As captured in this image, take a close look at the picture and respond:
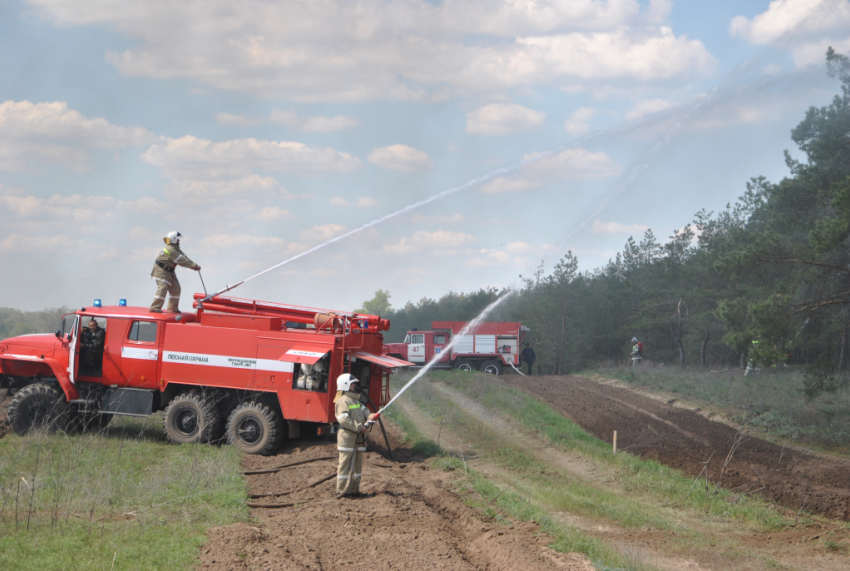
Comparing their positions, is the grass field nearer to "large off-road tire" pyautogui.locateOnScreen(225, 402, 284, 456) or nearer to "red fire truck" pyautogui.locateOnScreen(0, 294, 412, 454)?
"red fire truck" pyautogui.locateOnScreen(0, 294, 412, 454)

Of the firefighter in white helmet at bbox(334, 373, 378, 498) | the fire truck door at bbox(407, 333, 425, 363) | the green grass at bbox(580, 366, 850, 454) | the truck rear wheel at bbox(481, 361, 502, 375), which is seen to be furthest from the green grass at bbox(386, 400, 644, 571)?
the truck rear wheel at bbox(481, 361, 502, 375)

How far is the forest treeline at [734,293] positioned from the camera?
18047 millimetres

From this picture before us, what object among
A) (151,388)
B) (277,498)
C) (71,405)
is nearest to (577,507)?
(277,498)

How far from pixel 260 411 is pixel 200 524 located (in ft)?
16.2

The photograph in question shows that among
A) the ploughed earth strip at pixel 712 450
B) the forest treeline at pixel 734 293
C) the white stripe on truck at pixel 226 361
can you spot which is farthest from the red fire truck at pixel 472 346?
the white stripe on truck at pixel 226 361

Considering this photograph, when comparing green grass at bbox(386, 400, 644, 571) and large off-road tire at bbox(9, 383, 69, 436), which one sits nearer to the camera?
green grass at bbox(386, 400, 644, 571)

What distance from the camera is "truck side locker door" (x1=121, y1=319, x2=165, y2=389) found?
43.9 feet

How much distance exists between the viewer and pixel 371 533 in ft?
25.7

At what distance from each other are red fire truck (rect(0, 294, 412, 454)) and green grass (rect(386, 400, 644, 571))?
85.7 inches

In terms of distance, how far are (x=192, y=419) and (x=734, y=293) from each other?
33034 millimetres

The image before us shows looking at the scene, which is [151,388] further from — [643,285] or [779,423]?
[643,285]

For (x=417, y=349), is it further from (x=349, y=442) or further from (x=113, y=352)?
(x=349, y=442)

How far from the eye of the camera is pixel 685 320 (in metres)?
43.1

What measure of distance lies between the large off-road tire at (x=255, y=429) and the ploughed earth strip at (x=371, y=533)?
133 centimetres
